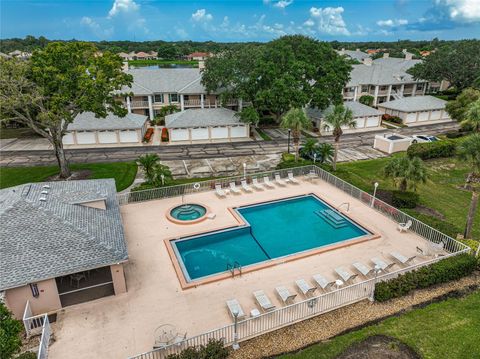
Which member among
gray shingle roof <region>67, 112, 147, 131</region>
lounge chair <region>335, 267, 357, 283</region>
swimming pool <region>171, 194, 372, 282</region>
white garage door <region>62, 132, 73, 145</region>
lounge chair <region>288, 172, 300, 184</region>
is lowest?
swimming pool <region>171, 194, 372, 282</region>

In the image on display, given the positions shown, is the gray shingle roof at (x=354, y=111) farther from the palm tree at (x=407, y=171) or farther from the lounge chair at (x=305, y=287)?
the lounge chair at (x=305, y=287)

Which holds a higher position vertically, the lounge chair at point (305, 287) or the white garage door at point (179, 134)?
the white garage door at point (179, 134)

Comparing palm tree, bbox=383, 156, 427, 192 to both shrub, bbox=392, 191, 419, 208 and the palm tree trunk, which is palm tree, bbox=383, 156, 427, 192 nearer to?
shrub, bbox=392, 191, 419, 208

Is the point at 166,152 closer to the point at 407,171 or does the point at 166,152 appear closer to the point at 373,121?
the point at 407,171

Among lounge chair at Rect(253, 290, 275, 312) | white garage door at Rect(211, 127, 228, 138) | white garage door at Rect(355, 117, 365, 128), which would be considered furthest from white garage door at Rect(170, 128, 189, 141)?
lounge chair at Rect(253, 290, 275, 312)

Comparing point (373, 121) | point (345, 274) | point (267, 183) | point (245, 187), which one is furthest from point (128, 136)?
point (373, 121)

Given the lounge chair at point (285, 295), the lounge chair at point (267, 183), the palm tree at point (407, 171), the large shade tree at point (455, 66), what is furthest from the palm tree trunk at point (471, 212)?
the large shade tree at point (455, 66)
